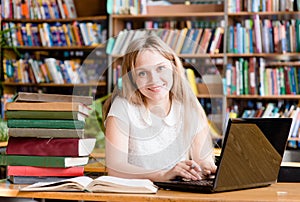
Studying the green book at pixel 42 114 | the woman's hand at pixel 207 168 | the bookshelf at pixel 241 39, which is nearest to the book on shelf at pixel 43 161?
the green book at pixel 42 114

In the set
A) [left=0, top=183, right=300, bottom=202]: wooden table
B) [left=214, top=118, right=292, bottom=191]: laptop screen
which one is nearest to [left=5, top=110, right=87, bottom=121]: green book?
[left=0, top=183, right=300, bottom=202]: wooden table

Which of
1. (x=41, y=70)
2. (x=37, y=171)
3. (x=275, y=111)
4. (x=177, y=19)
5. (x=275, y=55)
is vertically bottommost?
(x=275, y=111)

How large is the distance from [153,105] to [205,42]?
3408 millimetres

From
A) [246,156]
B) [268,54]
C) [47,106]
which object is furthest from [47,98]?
[268,54]

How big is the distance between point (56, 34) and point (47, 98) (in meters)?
4.02

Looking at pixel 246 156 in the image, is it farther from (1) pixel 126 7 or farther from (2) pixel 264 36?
(1) pixel 126 7

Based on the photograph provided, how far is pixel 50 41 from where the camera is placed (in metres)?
5.76

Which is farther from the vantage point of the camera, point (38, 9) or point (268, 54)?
point (38, 9)

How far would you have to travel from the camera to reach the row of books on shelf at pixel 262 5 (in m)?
5.09

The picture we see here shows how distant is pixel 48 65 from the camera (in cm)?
577

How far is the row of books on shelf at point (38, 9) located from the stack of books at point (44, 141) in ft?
13.4

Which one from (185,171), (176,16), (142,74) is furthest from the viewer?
(176,16)

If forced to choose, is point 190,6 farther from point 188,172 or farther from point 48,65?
point 188,172

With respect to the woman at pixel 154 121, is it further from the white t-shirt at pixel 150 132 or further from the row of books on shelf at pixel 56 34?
the row of books on shelf at pixel 56 34
